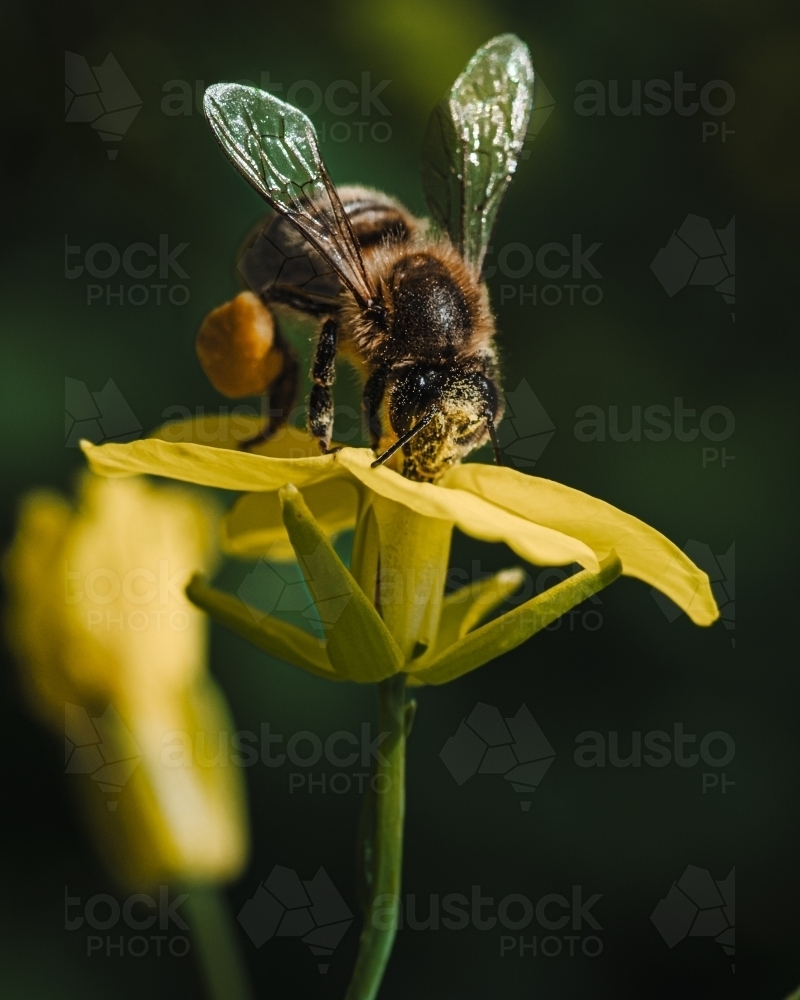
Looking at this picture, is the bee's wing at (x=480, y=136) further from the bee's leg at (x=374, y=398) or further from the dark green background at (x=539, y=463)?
the dark green background at (x=539, y=463)

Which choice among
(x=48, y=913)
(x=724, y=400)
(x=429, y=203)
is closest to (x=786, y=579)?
(x=724, y=400)

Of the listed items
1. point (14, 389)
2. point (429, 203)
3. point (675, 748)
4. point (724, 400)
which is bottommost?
point (675, 748)

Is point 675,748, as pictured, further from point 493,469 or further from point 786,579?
point 493,469

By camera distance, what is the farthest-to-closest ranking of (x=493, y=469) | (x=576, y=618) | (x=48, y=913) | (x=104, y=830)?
(x=576, y=618), (x=48, y=913), (x=104, y=830), (x=493, y=469)
